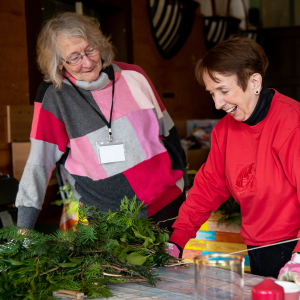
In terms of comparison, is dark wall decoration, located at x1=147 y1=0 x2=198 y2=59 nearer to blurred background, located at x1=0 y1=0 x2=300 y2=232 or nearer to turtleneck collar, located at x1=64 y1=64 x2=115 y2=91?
blurred background, located at x1=0 y1=0 x2=300 y2=232

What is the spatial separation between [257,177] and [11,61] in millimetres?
2401

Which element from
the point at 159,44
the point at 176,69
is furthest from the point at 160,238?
the point at 176,69

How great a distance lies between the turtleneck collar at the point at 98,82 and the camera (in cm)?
181

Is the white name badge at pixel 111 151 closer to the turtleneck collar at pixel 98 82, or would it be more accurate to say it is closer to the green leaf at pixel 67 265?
the turtleneck collar at pixel 98 82

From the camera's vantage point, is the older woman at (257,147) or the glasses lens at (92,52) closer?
the older woman at (257,147)

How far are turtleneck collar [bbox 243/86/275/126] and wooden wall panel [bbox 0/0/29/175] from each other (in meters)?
2.26

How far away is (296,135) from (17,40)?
8.34 feet

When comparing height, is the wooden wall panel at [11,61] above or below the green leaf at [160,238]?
above

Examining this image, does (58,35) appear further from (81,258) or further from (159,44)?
(159,44)

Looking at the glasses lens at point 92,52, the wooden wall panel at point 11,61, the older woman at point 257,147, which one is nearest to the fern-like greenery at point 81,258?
the older woman at point 257,147

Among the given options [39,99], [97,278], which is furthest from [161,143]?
[97,278]

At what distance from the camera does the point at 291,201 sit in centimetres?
133

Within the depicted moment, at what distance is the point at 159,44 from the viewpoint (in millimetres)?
5242

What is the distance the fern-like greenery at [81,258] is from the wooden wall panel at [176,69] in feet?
11.0
